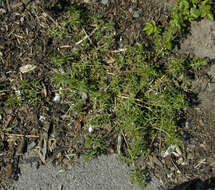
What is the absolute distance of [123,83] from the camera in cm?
300

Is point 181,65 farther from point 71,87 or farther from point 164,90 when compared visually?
point 71,87

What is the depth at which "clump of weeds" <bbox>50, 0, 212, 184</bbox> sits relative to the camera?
2.92 meters

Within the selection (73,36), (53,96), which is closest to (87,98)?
(53,96)

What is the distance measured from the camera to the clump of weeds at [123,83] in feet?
9.57

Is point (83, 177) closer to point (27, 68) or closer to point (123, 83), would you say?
point (123, 83)

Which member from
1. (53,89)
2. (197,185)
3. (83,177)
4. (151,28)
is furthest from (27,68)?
(197,185)

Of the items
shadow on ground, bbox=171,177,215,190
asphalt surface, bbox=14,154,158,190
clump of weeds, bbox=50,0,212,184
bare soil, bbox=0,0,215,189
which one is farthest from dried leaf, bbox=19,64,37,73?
shadow on ground, bbox=171,177,215,190

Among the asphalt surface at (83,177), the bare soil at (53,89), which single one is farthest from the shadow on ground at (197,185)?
the asphalt surface at (83,177)

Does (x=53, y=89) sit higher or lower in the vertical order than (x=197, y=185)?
higher

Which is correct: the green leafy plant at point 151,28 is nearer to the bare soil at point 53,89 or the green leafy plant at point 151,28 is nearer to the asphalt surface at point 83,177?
the bare soil at point 53,89

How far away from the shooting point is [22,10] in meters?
2.99

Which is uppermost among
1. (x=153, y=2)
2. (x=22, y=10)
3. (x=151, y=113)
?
(x=153, y=2)

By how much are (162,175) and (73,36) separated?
2086 millimetres

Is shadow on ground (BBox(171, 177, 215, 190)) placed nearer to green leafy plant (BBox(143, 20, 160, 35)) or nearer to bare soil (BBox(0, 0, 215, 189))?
bare soil (BBox(0, 0, 215, 189))
